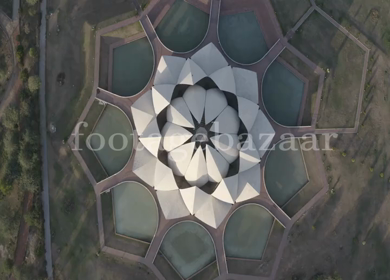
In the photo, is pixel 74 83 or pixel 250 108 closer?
pixel 250 108

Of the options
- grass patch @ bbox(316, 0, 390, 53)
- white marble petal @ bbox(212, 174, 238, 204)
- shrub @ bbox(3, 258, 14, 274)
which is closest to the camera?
white marble petal @ bbox(212, 174, 238, 204)

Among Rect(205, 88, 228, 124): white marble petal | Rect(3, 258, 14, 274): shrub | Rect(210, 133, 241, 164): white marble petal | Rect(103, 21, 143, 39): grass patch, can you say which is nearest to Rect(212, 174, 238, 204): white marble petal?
Rect(210, 133, 241, 164): white marble petal

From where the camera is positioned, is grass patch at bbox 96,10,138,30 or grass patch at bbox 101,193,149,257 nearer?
grass patch at bbox 101,193,149,257

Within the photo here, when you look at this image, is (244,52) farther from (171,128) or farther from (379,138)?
(379,138)

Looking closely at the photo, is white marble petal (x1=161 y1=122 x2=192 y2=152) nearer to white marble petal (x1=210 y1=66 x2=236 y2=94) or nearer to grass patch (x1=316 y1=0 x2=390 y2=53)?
white marble petal (x1=210 y1=66 x2=236 y2=94)

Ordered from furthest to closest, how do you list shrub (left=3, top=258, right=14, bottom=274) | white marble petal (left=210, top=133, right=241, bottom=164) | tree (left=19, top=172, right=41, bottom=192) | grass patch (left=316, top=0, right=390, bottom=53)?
grass patch (left=316, top=0, right=390, bottom=53)
shrub (left=3, top=258, right=14, bottom=274)
tree (left=19, top=172, right=41, bottom=192)
white marble petal (left=210, top=133, right=241, bottom=164)

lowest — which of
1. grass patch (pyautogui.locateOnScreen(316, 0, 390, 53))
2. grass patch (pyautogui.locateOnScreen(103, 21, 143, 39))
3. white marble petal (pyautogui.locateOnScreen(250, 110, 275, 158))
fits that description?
white marble petal (pyautogui.locateOnScreen(250, 110, 275, 158))

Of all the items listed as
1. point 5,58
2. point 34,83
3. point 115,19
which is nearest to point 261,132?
point 115,19

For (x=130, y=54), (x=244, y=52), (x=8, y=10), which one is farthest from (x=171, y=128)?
(x=8, y=10)
